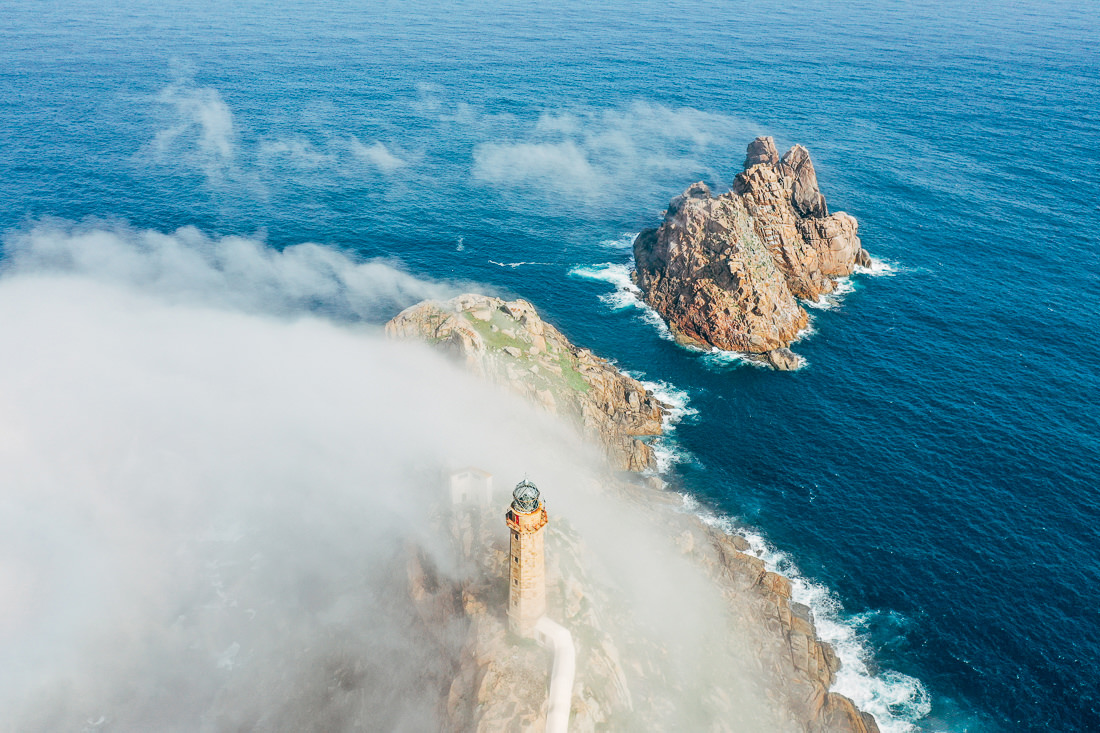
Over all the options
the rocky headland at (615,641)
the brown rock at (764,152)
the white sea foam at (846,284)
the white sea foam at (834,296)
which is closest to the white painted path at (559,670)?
the rocky headland at (615,641)

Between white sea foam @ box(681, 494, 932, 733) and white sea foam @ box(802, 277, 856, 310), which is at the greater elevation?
white sea foam @ box(802, 277, 856, 310)

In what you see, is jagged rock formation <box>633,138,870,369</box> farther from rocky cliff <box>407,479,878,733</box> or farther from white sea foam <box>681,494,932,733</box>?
rocky cliff <box>407,479,878,733</box>

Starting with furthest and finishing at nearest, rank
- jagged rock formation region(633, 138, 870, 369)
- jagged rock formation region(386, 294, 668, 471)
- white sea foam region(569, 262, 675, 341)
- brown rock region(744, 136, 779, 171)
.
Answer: brown rock region(744, 136, 779, 171) → white sea foam region(569, 262, 675, 341) → jagged rock formation region(633, 138, 870, 369) → jagged rock formation region(386, 294, 668, 471)

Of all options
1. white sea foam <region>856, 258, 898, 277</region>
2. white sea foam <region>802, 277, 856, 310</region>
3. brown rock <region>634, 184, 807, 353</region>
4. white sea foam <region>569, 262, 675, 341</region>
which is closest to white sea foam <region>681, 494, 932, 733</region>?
brown rock <region>634, 184, 807, 353</region>

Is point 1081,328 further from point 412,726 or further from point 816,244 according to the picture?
point 412,726

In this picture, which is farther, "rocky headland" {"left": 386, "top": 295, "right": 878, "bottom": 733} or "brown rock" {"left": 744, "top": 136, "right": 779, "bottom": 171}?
"brown rock" {"left": 744, "top": 136, "right": 779, "bottom": 171}

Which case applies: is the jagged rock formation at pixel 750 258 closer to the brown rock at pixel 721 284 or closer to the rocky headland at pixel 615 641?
the brown rock at pixel 721 284

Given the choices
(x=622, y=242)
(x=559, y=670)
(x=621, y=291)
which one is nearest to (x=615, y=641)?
(x=559, y=670)
